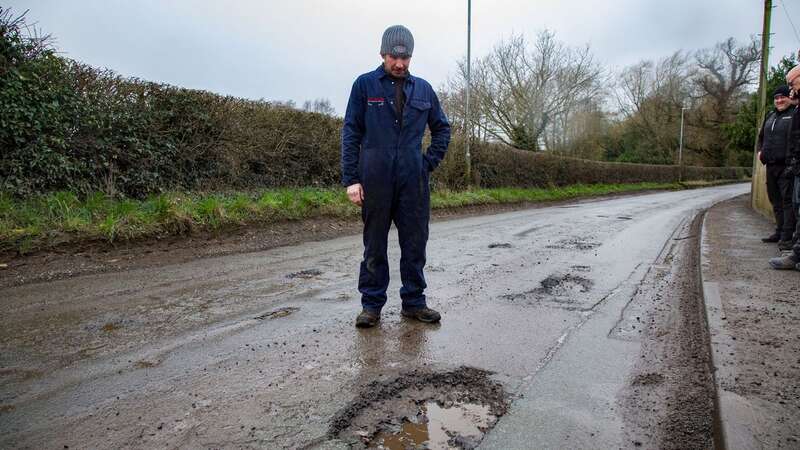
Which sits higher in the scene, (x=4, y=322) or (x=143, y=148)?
(x=143, y=148)

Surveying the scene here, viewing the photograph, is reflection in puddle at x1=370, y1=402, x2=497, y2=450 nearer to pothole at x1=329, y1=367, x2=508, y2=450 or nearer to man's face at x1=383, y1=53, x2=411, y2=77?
pothole at x1=329, y1=367, x2=508, y2=450

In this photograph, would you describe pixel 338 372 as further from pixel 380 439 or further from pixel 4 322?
pixel 4 322

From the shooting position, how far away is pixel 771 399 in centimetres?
221

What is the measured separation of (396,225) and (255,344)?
1.25 metres

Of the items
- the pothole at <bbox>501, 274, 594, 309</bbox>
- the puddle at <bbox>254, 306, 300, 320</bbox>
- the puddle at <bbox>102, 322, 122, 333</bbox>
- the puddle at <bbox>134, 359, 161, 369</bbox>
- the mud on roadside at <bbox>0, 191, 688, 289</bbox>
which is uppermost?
the mud on roadside at <bbox>0, 191, 688, 289</bbox>

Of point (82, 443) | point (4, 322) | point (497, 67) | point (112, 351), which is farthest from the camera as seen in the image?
point (497, 67)

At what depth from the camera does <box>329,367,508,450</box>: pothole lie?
1.99 m

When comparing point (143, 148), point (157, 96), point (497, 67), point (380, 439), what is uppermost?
point (497, 67)

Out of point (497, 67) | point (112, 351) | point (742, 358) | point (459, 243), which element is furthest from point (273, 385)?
point (497, 67)

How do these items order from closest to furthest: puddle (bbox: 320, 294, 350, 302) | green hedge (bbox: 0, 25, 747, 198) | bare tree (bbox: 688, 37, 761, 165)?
1. puddle (bbox: 320, 294, 350, 302)
2. green hedge (bbox: 0, 25, 747, 198)
3. bare tree (bbox: 688, 37, 761, 165)

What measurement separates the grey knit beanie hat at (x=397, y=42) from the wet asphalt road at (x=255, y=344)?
6.26 feet

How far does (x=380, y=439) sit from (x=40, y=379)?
6.16ft

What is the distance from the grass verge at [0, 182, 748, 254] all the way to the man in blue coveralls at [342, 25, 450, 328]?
13.4 ft

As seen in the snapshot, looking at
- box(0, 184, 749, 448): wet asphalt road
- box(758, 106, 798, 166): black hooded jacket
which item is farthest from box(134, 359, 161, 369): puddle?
box(758, 106, 798, 166): black hooded jacket
